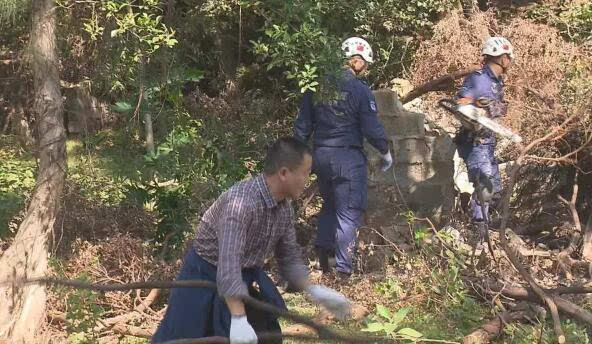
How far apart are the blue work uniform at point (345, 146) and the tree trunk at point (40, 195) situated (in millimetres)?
1899

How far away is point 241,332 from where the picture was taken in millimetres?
3322

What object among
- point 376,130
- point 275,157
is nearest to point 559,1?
point 376,130

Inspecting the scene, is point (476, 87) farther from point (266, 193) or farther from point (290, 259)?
point (266, 193)

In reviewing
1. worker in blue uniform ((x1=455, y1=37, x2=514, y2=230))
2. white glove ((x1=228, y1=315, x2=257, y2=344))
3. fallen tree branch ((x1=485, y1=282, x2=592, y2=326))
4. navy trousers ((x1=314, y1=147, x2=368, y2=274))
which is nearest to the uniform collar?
white glove ((x1=228, y1=315, x2=257, y2=344))

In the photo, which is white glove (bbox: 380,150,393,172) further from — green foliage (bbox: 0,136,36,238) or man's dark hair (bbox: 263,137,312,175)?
man's dark hair (bbox: 263,137,312,175)

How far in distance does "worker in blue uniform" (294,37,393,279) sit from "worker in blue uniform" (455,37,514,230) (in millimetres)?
802

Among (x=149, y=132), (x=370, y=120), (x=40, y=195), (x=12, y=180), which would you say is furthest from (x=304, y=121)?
(x=12, y=180)

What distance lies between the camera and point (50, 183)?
5355 millimetres

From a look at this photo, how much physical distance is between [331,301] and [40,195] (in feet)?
7.90

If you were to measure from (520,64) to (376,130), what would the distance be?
434 centimetres

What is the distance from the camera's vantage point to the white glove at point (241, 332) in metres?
3.31

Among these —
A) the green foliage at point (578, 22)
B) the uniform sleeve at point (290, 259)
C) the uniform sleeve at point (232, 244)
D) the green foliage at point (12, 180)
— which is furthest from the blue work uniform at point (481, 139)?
the green foliage at point (578, 22)

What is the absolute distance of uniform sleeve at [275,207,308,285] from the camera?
3.81m

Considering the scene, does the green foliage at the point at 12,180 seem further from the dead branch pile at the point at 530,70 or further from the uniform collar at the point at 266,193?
the dead branch pile at the point at 530,70
